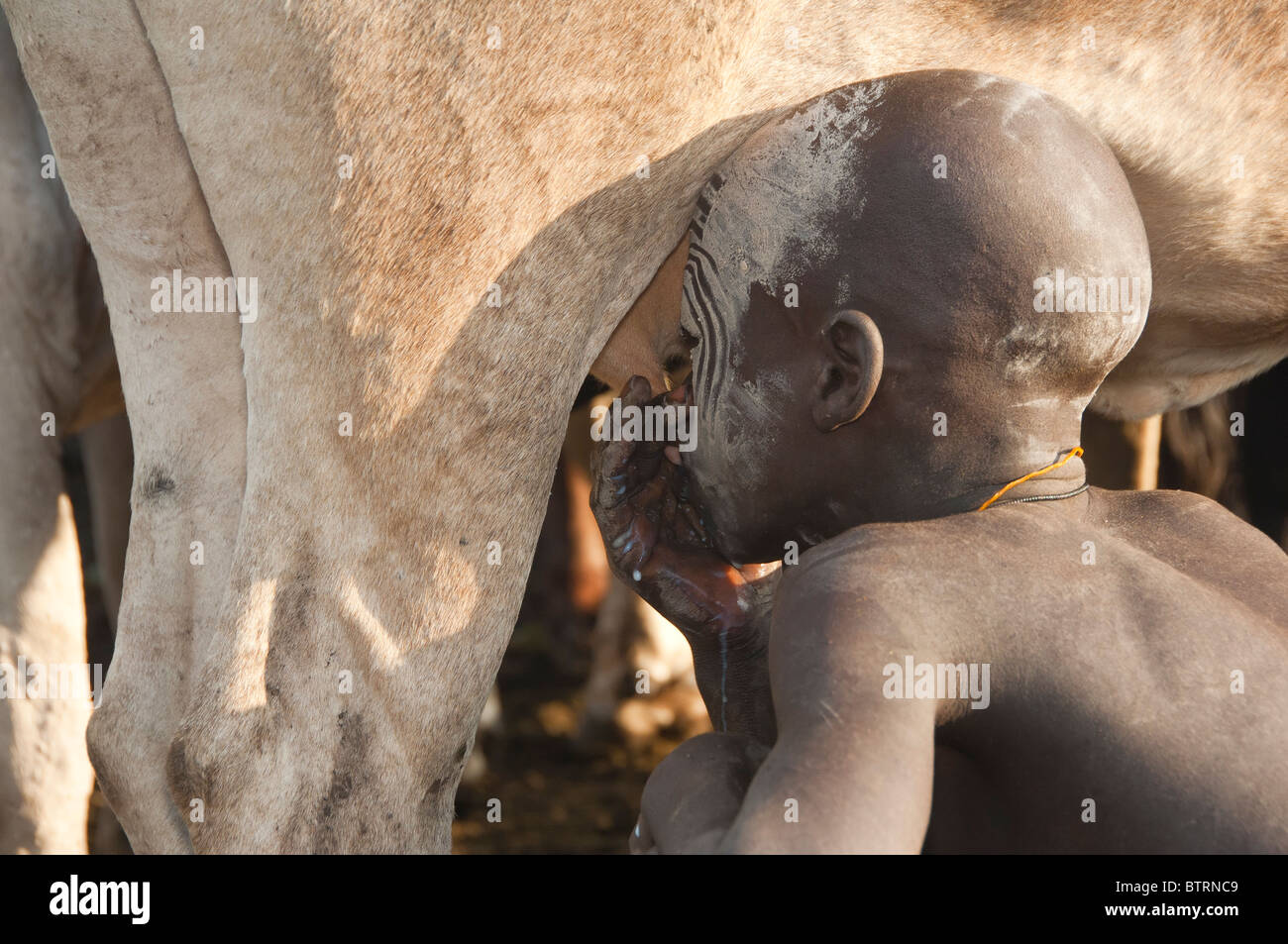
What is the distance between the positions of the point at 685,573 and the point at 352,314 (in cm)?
48

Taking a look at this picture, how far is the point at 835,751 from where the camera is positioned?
3.33ft

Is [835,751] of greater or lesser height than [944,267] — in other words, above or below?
below

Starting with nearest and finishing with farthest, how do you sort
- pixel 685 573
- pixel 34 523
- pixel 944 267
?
pixel 944 267 < pixel 685 573 < pixel 34 523

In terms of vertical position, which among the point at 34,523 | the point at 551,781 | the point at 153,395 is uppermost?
the point at 153,395

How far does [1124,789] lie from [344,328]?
888 millimetres

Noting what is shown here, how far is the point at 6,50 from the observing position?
6.51 ft

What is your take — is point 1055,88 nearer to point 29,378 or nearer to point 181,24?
point 181,24

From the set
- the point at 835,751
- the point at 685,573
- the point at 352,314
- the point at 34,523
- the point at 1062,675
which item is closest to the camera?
the point at 835,751

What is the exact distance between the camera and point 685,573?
1.63 m

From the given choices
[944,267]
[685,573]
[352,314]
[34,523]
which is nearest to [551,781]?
[34,523]

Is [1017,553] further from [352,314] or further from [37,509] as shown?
[37,509]

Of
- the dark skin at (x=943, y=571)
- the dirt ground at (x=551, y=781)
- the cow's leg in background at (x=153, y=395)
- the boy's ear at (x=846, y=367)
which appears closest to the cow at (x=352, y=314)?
the cow's leg in background at (x=153, y=395)

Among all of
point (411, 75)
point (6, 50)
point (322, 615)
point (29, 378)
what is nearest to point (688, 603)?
point (322, 615)

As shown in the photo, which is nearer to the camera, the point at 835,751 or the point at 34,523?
the point at 835,751
